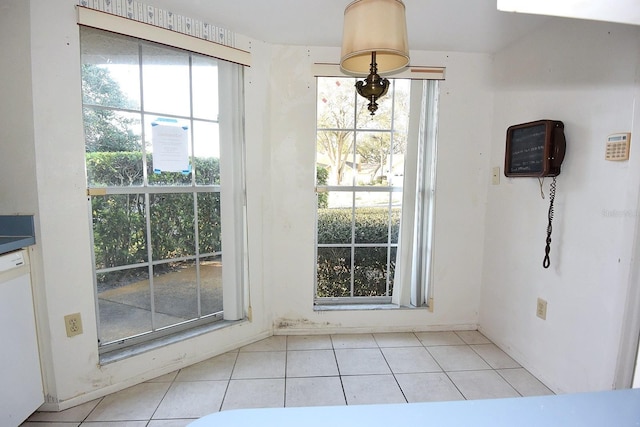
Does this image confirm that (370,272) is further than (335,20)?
Yes

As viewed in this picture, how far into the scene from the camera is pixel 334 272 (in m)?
2.66

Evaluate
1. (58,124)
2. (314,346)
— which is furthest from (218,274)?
(58,124)

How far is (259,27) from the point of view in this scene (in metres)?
2.04

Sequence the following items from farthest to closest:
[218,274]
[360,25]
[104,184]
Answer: [218,274] < [104,184] < [360,25]

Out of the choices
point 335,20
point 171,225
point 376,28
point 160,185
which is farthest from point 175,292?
point 335,20

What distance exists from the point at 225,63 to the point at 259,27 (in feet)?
1.11

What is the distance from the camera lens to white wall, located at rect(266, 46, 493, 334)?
7.74 ft

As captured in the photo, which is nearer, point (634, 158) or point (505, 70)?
point (634, 158)

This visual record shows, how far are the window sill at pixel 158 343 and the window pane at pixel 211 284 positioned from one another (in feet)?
0.36

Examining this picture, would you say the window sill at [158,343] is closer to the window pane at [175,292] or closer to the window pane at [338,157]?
the window pane at [175,292]

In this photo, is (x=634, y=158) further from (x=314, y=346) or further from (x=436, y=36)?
(x=314, y=346)

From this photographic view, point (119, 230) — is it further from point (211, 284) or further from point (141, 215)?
point (211, 284)

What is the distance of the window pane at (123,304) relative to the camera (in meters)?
1.86

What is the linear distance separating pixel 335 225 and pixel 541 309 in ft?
5.00
